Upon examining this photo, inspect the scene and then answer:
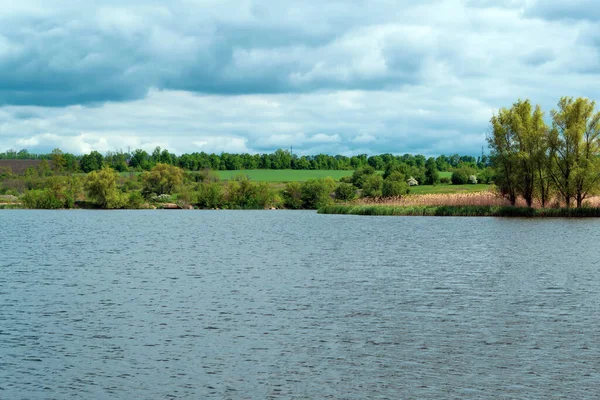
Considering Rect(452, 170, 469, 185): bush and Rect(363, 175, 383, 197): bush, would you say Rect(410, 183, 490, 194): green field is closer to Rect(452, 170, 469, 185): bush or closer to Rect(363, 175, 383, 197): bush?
Rect(452, 170, 469, 185): bush

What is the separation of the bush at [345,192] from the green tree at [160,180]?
42.8 meters

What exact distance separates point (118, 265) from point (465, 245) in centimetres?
2568

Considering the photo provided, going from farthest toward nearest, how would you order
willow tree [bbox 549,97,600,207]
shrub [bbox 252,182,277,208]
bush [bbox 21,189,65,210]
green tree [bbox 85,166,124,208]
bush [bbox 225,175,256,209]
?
1. bush [bbox 21,189,65,210]
2. bush [bbox 225,175,256,209]
3. shrub [bbox 252,182,277,208]
4. green tree [bbox 85,166,124,208]
5. willow tree [bbox 549,97,600,207]

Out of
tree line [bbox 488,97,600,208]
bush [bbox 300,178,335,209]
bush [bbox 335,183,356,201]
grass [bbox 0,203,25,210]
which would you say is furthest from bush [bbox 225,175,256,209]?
tree line [bbox 488,97,600,208]

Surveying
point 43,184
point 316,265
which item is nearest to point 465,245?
point 316,265

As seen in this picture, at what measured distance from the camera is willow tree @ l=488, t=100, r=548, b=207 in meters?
92.5

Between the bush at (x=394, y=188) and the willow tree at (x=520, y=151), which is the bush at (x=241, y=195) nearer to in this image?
the bush at (x=394, y=188)

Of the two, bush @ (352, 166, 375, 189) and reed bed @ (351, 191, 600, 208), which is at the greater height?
bush @ (352, 166, 375, 189)

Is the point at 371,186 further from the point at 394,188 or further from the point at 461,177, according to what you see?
the point at 461,177

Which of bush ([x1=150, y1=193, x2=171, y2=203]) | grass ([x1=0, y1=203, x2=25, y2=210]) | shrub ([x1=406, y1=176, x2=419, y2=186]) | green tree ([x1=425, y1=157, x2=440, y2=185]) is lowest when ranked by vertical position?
grass ([x1=0, y1=203, x2=25, y2=210])

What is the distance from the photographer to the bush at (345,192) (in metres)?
162

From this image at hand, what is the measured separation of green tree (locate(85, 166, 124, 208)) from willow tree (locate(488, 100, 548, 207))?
97580mm

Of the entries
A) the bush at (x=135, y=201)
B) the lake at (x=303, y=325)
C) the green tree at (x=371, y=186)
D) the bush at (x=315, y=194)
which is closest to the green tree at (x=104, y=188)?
the bush at (x=135, y=201)

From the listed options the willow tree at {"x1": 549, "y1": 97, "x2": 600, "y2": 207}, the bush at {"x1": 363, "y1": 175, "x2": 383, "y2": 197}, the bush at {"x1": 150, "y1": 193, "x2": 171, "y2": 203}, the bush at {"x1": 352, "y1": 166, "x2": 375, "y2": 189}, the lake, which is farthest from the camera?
the bush at {"x1": 352, "y1": 166, "x2": 375, "y2": 189}
